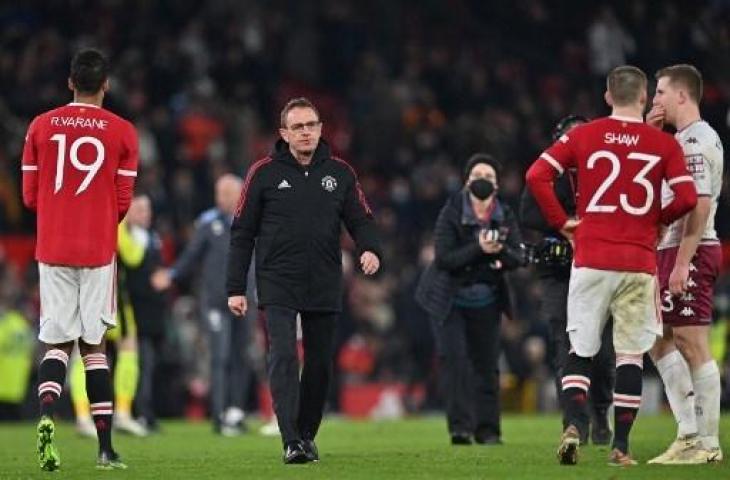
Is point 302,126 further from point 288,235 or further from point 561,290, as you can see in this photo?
point 561,290

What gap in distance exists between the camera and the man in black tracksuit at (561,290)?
13.7 metres

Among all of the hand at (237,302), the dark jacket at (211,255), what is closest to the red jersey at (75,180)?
the hand at (237,302)

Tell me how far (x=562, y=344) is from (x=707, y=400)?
2217 millimetres

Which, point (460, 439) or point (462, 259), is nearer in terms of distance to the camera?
point (462, 259)

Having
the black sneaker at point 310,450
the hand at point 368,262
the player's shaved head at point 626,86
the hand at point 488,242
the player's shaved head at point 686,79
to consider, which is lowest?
the black sneaker at point 310,450

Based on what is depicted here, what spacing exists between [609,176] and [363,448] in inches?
186

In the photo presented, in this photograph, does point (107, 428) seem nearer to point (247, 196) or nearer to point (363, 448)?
point (247, 196)

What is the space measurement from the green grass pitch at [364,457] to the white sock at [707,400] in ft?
0.69

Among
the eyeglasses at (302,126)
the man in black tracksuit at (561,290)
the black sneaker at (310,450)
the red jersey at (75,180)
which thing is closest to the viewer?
the red jersey at (75,180)

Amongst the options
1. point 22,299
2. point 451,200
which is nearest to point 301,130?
point 451,200

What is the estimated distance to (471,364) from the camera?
1560 cm

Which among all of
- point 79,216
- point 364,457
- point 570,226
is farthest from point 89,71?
point 364,457

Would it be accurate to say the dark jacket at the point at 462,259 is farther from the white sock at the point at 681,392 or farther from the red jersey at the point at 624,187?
the red jersey at the point at 624,187

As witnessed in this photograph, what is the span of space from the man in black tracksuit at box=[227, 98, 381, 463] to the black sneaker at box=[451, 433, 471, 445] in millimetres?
3030
